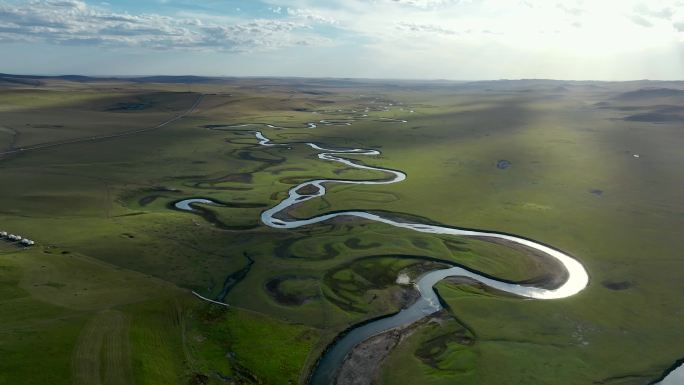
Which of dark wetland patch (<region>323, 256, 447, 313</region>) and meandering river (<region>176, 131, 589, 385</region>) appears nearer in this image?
meandering river (<region>176, 131, 589, 385</region>)

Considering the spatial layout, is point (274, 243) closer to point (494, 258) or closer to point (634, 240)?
point (494, 258)

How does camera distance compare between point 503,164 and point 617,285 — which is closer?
point 617,285

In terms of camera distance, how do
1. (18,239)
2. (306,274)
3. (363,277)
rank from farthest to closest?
(18,239)
(306,274)
(363,277)

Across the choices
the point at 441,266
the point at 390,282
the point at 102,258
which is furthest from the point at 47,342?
the point at 441,266

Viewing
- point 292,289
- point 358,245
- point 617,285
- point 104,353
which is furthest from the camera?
point 358,245

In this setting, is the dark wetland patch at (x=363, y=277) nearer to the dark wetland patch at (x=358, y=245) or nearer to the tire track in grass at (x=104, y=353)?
the dark wetland patch at (x=358, y=245)

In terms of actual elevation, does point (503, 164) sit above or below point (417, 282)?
above

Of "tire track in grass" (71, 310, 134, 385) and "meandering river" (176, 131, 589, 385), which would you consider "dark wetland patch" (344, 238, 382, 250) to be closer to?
"meandering river" (176, 131, 589, 385)

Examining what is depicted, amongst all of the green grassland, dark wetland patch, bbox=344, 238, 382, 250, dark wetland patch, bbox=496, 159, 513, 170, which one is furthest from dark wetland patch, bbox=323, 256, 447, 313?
dark wetland patch, bbox=496, 159, 513, 170

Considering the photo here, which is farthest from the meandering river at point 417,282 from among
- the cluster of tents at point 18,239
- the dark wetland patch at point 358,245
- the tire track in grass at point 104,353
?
the cluster of tents at point 18,239

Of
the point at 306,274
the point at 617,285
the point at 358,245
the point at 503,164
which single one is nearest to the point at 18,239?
the point at 306,274

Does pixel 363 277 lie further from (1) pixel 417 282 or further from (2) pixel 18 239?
(2) pixel 18 239
